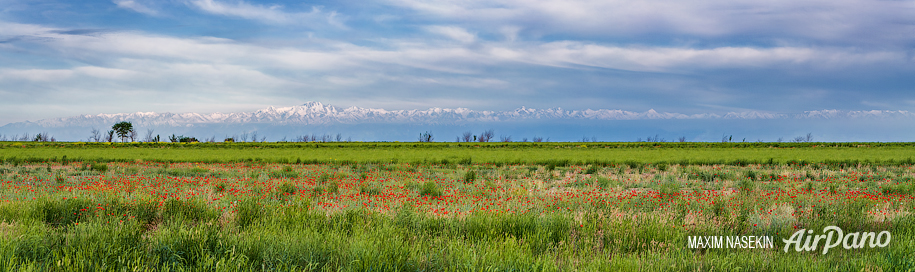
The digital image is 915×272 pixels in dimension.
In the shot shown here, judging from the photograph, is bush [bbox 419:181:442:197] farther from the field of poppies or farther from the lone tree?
the lone tree

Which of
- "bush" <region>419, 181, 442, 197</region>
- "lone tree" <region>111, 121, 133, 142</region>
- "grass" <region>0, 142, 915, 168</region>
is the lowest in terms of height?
"bush" <region>419, 181, 442, 197</region>

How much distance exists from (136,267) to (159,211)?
4381 millimetres

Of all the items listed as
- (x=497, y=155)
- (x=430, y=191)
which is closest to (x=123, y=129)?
(x=497, y=155)

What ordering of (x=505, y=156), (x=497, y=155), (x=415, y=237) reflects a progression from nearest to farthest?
(x=415, y=237) < (x=505, y=156) < (x=497, y=155)

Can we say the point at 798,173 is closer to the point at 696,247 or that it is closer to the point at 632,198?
the point at 632,198

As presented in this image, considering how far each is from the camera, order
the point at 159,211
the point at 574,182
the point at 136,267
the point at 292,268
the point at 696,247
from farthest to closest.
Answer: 1. the point at 574,182
2. the point at 159,211
3. the point at 696,247
4. the point at 292,268
5. the point at 136,267

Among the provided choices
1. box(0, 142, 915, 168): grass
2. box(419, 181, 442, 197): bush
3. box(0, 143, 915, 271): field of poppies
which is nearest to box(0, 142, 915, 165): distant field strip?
box(0, 142, 915, 168): grass

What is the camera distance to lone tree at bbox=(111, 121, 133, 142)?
5313 inches

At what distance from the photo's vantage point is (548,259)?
5117mm

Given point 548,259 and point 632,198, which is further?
point 632,198

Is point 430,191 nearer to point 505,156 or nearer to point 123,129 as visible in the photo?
point 505,156

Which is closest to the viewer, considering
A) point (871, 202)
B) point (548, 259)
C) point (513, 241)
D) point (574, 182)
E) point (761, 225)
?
point (548, 259)

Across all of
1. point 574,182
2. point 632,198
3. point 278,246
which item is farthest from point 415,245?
point 574,182

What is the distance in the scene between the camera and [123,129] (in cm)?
13600
